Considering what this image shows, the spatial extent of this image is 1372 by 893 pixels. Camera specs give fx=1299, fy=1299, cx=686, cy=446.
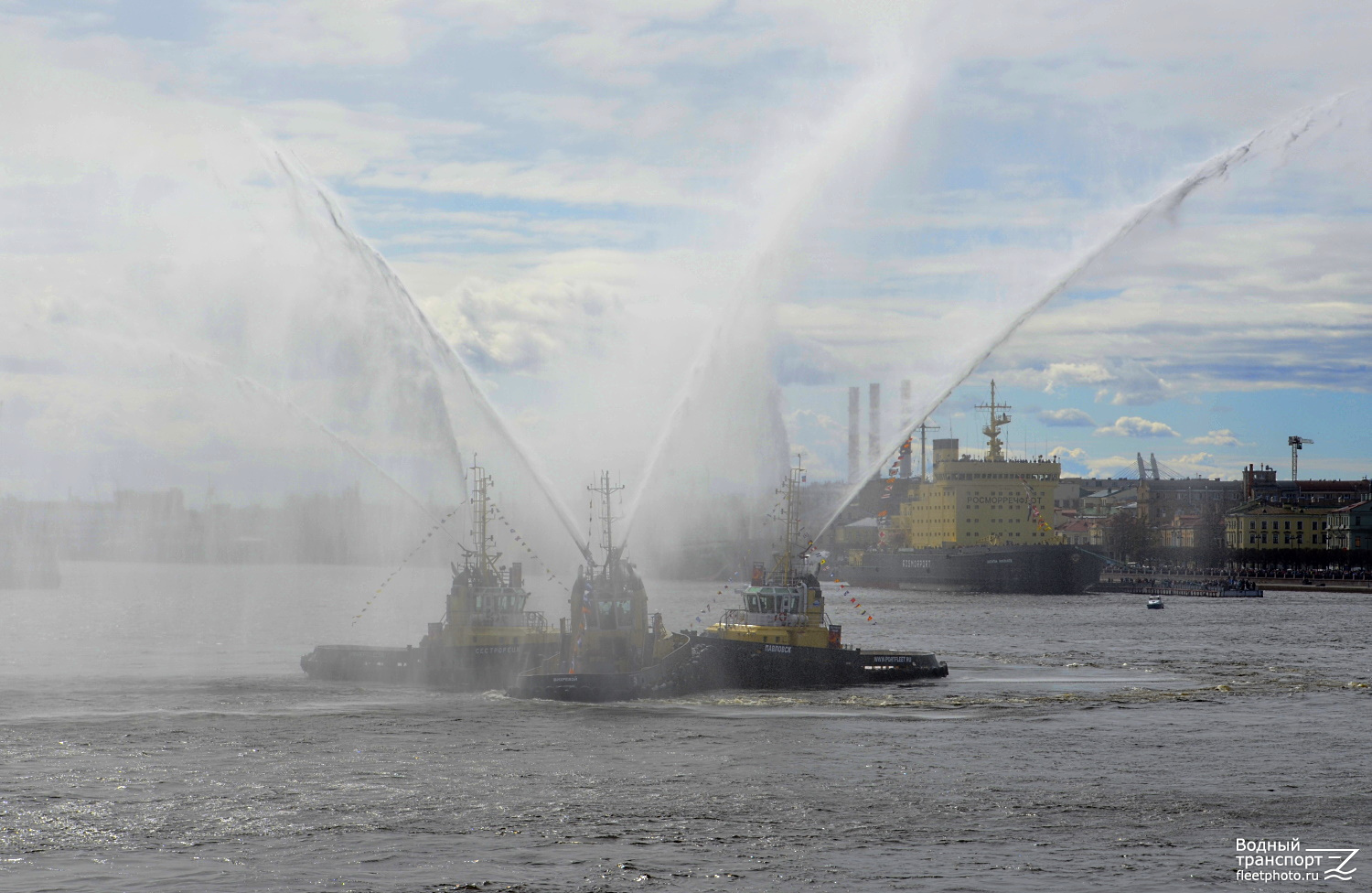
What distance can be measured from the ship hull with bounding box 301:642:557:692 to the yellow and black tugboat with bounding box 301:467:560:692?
0.04m

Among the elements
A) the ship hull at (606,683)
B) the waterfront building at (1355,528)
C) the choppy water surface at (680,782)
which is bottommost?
the choppy water surface at (680,782)

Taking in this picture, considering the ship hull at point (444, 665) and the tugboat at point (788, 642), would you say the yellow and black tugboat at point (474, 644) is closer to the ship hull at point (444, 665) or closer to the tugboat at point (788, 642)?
the ship hull at point (444, 665)

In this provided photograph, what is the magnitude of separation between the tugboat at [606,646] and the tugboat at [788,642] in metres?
4.52

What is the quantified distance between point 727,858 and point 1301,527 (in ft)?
634

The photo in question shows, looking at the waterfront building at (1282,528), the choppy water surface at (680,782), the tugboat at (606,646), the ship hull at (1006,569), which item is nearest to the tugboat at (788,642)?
the choppy water surface at (680,782)

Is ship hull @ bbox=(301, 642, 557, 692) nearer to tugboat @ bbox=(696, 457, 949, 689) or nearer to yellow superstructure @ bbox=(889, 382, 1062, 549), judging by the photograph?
tugboat @ bbox=(696, 457, 949, 689)

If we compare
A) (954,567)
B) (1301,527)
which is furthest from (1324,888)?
(1301,527)

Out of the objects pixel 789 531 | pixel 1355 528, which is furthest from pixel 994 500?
pixel 789 531

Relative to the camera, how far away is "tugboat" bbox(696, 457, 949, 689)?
170 ft

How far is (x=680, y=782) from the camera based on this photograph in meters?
31.8

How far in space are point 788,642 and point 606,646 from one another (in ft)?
29.7

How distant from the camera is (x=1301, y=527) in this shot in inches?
7667

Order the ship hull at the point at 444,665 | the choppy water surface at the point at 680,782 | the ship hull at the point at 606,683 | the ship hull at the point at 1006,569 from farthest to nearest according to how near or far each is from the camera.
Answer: the ship hull at the point at 1006,569 < the ship hull at the point at 444,665 < the ship hull at the point at 606,683 < the choppy water surface at the point at 680,782

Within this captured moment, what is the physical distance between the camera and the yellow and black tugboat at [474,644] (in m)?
51.5
